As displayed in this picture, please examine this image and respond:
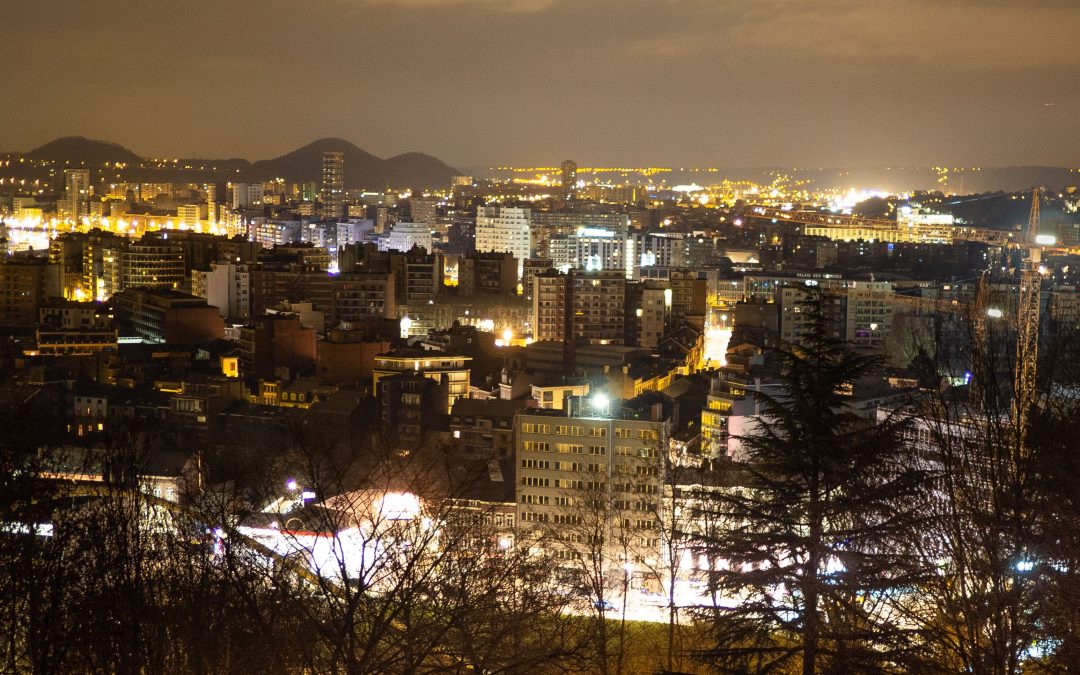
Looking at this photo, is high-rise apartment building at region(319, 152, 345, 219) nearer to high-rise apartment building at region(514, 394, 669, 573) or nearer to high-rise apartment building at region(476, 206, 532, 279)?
high-rise apartment building at region(476, 206, 532, 279)

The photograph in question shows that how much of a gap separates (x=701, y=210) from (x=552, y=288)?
843 inches

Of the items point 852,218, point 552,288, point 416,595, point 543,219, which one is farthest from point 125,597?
point 852,218

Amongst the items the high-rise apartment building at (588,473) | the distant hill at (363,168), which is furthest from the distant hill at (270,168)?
the high-rise apartment building at (588,473)

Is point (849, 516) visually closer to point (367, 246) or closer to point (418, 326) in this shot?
point (418, 326)

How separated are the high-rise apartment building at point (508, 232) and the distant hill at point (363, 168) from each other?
2354cm

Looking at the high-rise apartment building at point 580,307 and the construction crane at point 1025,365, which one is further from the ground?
the construction crane at point 1025,365

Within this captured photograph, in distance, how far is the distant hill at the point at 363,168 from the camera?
49.5 meters

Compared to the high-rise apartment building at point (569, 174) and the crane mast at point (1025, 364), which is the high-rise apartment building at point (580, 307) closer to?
the crane mast at point (1025, 364)

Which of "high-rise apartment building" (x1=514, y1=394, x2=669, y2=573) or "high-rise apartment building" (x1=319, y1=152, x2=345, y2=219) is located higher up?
"high-rise apartment building" (x1=319, y1=152, x2=345, y2=219)

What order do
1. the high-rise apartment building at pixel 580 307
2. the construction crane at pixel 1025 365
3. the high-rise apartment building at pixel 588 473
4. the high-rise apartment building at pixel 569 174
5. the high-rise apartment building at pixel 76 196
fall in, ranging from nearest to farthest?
the construction crane at pixel 1025 365
the high-rise apartment building at pixel 588 473
the high-rise apartment building at pixel 580 307
the high-rise apartment building at pixel 76 196
the high-rise apartment building at pixel 569 174

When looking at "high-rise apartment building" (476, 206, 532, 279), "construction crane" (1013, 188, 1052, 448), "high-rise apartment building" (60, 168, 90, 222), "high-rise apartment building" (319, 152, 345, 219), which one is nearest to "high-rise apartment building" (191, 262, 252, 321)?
"high-rise apartment building" (476, 206, 532, 279)

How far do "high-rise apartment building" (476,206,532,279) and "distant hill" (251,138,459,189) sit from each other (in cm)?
2354

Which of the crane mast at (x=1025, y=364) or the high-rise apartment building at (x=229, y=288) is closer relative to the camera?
the crane mast at (x=1025, y=364)

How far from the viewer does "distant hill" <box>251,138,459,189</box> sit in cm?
4953
